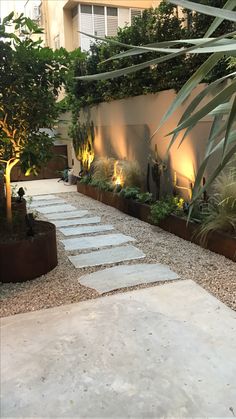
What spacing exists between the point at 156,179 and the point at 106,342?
144 inches

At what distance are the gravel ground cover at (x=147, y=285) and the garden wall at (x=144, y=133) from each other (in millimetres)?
1105

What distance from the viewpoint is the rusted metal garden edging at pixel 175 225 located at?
3.57 m

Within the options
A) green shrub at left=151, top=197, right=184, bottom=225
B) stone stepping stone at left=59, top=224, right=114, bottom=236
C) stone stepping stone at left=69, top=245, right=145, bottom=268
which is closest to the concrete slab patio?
stone stepping stone at left=69, top=245, right=145, bottom=268

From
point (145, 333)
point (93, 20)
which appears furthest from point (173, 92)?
point (93, 20)

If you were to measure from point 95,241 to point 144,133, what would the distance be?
96.0 inches

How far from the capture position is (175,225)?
445cm

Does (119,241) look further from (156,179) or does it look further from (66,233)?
(156,179)

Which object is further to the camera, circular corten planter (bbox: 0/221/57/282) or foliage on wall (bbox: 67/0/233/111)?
foliage on wall (bbox: 67/0/233/111)

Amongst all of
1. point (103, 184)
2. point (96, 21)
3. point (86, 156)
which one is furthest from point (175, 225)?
point (96, 21)

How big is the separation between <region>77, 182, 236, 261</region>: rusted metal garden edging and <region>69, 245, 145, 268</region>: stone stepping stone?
67 centimetres

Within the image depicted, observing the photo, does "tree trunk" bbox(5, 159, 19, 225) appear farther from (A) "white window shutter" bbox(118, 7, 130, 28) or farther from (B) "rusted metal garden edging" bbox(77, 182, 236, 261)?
(A) "white window shutter" bbox(118, 7, 130, 28)

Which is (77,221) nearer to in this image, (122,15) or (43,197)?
(43,197)

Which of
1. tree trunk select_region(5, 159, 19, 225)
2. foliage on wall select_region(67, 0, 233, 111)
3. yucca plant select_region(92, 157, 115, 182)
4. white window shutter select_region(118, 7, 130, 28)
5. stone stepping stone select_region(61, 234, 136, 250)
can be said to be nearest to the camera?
tree trunk select_region(5, 159, 19, 225)

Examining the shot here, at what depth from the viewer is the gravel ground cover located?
274 centimetres
